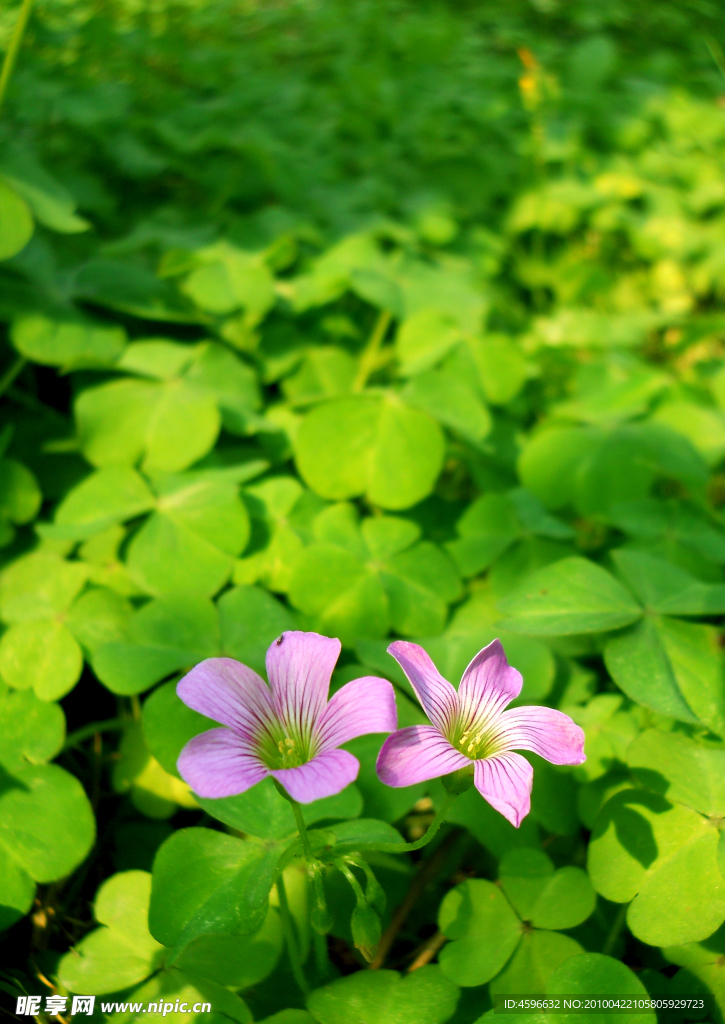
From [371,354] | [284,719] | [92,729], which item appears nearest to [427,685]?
[284,719]

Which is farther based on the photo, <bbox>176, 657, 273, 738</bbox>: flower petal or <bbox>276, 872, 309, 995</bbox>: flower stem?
<bbox>276, 872, 309, 995</bbox>: flower stem

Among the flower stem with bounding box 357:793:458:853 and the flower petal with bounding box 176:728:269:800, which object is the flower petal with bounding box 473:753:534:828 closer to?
the flower stem with bounding box 357:793:458:853

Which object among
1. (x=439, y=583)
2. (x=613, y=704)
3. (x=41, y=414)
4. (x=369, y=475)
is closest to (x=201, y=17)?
(x=41, y=414)

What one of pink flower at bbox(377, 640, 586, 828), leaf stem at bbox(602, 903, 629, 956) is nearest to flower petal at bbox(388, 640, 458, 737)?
pink flower at bbox(377, 640, 586, 828)

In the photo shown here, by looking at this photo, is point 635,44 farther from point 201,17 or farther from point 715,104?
point 201,17

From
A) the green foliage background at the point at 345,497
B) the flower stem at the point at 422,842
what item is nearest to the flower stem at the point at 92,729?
the green foliage background at the point at 345,497
